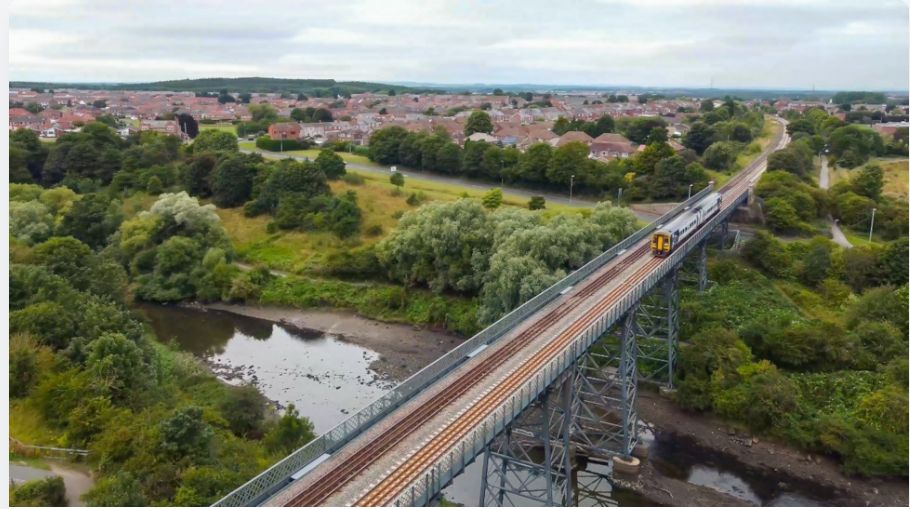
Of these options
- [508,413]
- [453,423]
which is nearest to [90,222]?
[453,423]

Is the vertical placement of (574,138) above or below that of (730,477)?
above

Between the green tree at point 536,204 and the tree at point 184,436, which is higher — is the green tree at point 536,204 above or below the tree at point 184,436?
above

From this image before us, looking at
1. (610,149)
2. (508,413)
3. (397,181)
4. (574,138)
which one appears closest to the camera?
(508,413)

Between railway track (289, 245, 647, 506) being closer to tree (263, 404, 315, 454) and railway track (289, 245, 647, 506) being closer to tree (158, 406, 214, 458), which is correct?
tree (158, 406, 214, 458)

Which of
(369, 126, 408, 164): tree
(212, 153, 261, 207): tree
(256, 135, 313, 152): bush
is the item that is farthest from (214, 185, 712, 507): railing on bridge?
(256, 135, 313, 152): bush

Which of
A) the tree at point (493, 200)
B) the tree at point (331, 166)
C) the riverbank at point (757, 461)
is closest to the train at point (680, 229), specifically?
the riverbank at point (757, 461)

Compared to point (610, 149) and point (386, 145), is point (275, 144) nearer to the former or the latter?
point (386, 145)

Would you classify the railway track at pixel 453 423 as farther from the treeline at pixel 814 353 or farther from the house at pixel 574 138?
the house at pixel 574 138
